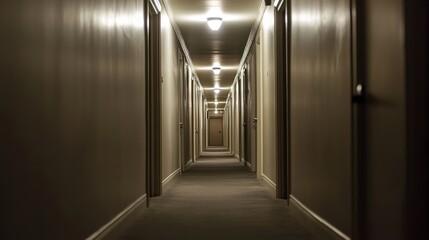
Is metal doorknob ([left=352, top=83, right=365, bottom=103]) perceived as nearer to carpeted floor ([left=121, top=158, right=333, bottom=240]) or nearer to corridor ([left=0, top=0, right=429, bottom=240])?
corridor ([left=0, top=0, right=429, bottom=240])

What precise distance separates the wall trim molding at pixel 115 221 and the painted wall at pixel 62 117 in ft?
0.15

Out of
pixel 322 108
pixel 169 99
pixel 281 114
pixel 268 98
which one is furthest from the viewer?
pixel 169 99

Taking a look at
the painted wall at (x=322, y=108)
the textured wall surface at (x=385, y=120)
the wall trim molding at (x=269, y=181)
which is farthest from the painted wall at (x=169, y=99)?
the textured wall surface at (x=385, y=120)

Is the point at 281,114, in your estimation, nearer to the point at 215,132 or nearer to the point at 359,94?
the point at 359,94

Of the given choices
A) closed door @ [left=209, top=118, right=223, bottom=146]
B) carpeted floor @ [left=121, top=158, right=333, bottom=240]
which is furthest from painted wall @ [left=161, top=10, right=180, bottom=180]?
closed door @ [left=209, top=118, right=223, bottom=146]

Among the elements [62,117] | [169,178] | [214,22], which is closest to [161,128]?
[169,178]

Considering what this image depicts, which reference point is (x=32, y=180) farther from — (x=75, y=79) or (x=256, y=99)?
(x=256, y=99)

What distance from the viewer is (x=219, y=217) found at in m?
5.14

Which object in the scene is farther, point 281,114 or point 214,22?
point 214,22

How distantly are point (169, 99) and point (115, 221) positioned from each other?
4.81m

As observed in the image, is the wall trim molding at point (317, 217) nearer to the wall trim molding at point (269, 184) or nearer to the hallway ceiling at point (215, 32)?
the wall trim molding at point (269, 184)

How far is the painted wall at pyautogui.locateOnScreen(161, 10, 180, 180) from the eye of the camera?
25.6 feet

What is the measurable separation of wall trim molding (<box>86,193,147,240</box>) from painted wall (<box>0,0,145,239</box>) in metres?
0.05

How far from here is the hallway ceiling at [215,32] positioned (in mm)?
8227
